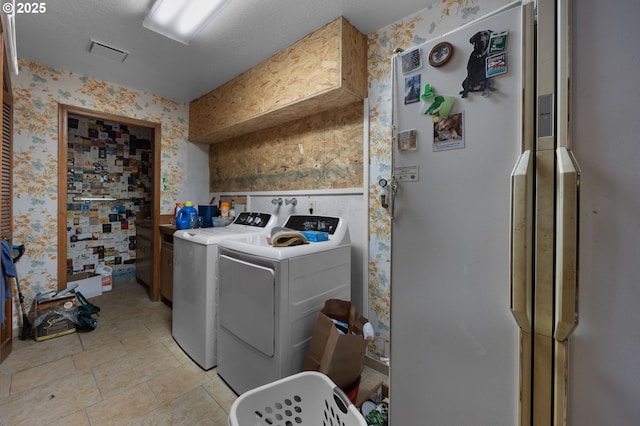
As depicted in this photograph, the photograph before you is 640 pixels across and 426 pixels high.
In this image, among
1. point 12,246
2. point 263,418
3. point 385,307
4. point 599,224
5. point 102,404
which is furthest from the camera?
point 12,246

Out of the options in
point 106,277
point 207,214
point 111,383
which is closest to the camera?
point 111,383

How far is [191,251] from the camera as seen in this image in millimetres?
2062

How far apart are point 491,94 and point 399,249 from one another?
2.12ft

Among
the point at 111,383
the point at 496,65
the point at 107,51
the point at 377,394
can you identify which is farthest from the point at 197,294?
the point at 107,51

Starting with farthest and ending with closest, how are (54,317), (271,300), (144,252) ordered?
(144,252) → (54,317) → (271,300)

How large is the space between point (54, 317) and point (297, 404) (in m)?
2.68

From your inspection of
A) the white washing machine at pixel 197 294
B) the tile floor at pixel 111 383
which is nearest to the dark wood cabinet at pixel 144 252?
the tile floor at pixel 111 383

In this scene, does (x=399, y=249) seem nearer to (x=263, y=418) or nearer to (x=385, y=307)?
(x=263, y=418)

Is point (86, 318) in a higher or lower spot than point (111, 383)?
higher

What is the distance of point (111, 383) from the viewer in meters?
1.82

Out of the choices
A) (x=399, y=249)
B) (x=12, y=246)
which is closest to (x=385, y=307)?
(x=399, y=249)

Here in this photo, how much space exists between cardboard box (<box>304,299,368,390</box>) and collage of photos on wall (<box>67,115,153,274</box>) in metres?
3.50

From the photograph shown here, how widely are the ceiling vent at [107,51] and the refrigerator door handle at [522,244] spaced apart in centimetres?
311

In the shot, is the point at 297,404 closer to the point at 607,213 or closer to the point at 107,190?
the point at 607,213
